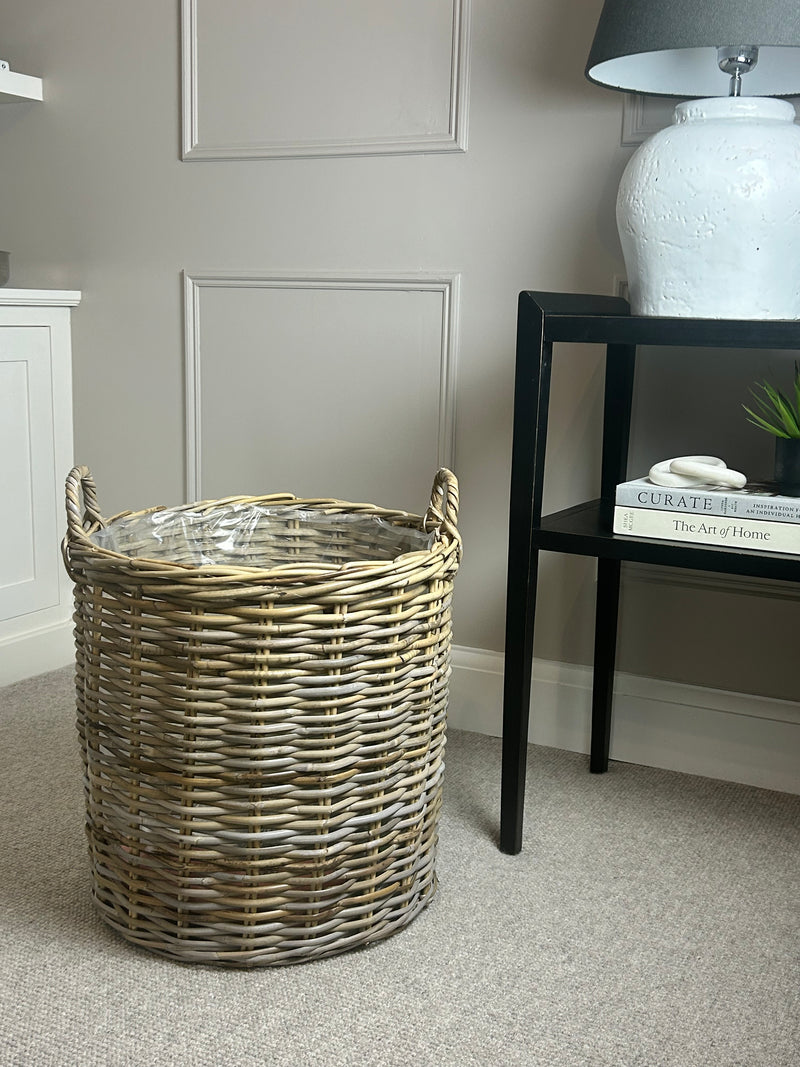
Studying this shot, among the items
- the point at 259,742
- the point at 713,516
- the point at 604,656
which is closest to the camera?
the point at 259,742

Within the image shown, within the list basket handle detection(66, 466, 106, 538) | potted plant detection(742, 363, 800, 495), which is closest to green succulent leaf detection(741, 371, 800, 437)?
potted plant detection(742, 363, 800, 495)

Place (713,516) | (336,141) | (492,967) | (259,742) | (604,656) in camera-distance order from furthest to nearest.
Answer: (336,141), (604,656), (713,516), (492,967), (259,742)

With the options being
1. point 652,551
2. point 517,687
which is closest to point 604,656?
point 517,687

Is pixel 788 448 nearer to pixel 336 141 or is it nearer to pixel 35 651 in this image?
pixel 336 141

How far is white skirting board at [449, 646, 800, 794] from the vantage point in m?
1.77

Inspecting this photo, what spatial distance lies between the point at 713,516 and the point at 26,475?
4.60ft

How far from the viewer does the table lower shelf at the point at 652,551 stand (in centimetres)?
132

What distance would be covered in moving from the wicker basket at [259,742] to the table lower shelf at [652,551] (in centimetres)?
21

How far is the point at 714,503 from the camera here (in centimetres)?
137

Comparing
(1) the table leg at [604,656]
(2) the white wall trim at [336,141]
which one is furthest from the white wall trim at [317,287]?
(1) the table leg at [604,656]

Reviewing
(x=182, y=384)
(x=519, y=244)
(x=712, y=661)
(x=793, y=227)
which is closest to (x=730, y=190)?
(x=793, y=227)

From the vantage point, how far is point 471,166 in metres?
1.86

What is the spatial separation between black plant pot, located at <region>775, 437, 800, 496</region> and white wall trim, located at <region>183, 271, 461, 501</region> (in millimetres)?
657

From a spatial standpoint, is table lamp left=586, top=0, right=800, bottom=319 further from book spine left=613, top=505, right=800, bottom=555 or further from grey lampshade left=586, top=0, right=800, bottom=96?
book spine left=613, top=505, right=800, bottom=555
